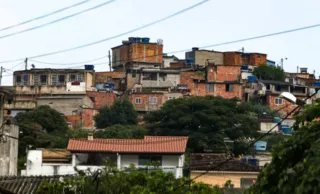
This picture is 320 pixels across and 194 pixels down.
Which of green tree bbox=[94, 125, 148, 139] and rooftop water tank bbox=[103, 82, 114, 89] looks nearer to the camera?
green tree bbox=[94, 125, 148, 139]

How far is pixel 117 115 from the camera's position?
8469 centimetres

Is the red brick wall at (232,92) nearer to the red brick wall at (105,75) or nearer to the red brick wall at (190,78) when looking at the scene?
the red brick wall at (190,78)

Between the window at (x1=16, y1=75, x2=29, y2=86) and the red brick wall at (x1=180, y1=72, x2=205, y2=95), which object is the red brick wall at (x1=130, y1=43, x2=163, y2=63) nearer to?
the red brick wall at (x1=180, y1=72, x2=205, y2=95)

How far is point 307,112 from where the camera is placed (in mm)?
12820

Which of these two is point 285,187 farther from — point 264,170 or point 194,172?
point 194,172

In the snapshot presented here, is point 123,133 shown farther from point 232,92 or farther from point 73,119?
point 232,92

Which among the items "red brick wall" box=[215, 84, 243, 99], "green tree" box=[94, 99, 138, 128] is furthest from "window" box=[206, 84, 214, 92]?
"green tree" box=[94, 99, 138, 128]

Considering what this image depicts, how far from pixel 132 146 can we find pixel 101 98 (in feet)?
143

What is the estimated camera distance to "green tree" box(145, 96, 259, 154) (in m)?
67.9

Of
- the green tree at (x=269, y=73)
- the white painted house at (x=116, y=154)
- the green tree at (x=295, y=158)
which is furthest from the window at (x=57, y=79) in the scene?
the green tree at (x=295, y=158)

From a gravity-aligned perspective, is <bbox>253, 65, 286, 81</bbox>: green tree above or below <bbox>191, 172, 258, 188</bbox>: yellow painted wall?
above

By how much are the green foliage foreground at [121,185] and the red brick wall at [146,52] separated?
7062 centimetres

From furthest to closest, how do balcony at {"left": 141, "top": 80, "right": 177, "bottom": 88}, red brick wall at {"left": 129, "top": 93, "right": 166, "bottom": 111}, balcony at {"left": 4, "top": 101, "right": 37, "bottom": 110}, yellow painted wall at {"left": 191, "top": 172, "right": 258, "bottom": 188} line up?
balcony at {"left": 141, "top": 80, "right": 177, "bottom": 88}
red brick wall at {"left": 129, "top": 93, "right": 166, "bottom": 111}
balcony at {"left": 4, "top": 101, "right": 37, "bottom": 110}
yellow painted wall at {"left": 191, "top": 172, "right": 258, "bottom": 188}

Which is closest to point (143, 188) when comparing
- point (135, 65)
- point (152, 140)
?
point (152, 140)
